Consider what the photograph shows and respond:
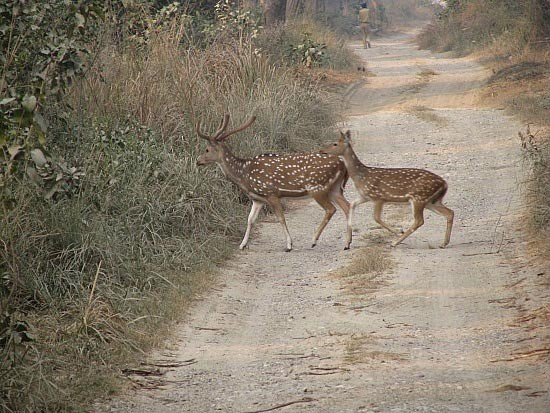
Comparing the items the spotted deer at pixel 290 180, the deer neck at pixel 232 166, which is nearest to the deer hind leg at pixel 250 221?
the spotted deer at pixel 290 180

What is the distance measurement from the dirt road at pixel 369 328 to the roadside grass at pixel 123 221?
1.28 feet

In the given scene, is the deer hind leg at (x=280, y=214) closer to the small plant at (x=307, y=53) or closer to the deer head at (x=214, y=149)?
the deer head at (x=214, y=149)

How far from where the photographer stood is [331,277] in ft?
31.6

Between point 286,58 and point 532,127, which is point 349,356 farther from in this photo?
point 286,58

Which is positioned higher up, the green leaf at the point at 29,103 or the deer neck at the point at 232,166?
the green leaf at the point at 29,103

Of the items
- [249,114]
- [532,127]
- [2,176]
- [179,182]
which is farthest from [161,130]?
[532,127]

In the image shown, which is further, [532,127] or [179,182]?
[532,127]

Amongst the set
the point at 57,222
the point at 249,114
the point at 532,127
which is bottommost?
the point at 532,127

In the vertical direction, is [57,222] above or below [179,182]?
above

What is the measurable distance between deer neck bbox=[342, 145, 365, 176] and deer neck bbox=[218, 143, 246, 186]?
4.10 feet

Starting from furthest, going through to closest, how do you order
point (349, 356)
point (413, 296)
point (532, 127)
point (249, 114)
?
1. point (532, 127)
2. point (249, 114)
3. point (413, 296)
4. point (349, 356)

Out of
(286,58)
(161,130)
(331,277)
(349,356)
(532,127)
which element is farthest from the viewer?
(286,58)

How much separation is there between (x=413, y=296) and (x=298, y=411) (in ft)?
9.64

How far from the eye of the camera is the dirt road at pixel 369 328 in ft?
20.1
